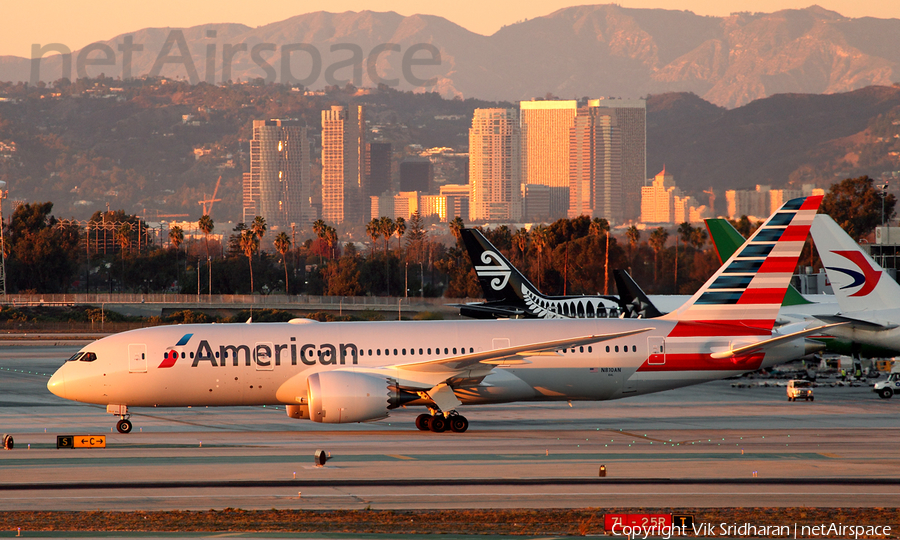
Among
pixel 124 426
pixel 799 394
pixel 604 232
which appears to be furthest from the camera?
pixel 604 232

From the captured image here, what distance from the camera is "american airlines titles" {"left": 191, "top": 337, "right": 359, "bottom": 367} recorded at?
34438 mm

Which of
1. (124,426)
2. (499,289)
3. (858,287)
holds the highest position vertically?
(858,287)

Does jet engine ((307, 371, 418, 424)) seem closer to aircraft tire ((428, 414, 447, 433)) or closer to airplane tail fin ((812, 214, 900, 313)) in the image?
aircraft tire ((428, 414, 447, 433))

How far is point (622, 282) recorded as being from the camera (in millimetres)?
52281

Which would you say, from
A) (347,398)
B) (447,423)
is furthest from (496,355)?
(347,398)

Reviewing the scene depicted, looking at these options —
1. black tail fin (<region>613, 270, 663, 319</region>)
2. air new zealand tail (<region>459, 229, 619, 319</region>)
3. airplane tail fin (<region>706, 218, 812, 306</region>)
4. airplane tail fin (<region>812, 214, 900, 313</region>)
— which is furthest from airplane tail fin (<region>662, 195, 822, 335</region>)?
air new zealand tail (<region>459, 229, 619, 319</region>)

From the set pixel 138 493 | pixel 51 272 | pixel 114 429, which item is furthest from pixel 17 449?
pixel 51 272

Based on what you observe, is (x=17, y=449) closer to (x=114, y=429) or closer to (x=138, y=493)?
(x=114, y=429)

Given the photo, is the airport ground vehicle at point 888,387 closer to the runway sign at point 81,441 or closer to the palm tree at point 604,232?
the runway sign at point 81,441

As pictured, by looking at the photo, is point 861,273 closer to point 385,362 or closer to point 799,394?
point 799,394

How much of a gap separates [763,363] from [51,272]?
14753 centimetres

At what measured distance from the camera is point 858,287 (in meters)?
41.3

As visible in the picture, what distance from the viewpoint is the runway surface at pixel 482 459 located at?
76.0 ft

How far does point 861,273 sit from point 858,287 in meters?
0.63
